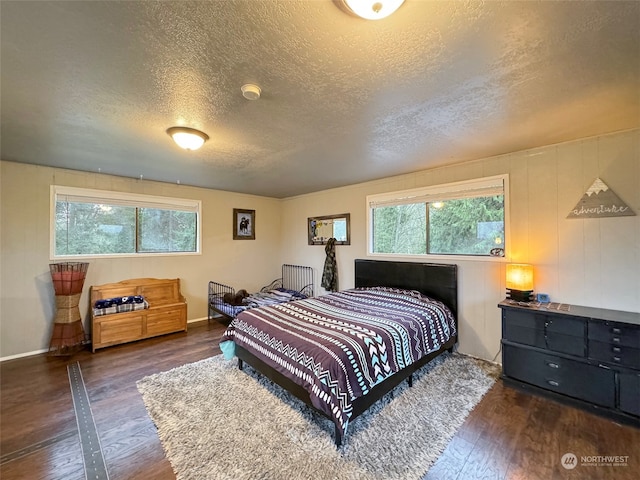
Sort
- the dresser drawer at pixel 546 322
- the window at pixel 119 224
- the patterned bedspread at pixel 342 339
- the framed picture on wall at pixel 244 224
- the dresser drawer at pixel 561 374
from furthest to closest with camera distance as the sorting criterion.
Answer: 1. the framed picture on wall at pixel 244 224
2. the window at pixel 119 224
3. the dresser drawer at pixel 546 322
4. the dresser drawer at pixel 561 374
5. the patterned bedspread at pixel 342 339

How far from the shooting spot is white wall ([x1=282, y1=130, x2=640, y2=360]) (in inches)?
98.7

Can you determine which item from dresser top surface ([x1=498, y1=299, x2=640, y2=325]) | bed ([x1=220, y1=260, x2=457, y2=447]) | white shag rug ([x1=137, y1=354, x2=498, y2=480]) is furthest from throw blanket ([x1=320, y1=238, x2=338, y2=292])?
dresser top surface ([x1=498, y1=299, x2=640, y2=325])

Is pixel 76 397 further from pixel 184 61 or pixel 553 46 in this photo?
pixel 553 46

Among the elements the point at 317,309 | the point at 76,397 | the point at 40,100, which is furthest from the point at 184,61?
the point at 76,397

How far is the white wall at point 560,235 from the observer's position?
8.23 ft

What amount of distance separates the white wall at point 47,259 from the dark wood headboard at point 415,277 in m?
2.83

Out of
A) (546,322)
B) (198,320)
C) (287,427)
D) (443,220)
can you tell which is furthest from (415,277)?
(198,320)

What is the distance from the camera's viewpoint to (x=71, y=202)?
390cm

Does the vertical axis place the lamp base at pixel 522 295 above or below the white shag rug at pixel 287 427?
above

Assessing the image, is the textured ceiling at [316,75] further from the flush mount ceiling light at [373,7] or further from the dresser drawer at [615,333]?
the dresser drawer at [615,333]

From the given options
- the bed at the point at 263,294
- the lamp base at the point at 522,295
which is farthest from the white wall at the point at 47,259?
the lamp base at the point at 522,295

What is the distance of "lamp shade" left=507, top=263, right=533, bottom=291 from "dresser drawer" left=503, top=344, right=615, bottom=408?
0.65m

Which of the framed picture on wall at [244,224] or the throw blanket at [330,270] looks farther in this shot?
the framed picture on wall at [244,224]

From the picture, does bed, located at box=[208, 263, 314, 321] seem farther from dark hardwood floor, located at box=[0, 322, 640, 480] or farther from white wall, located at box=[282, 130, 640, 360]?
white wall, located at box=[282, 130, 640, 360]
